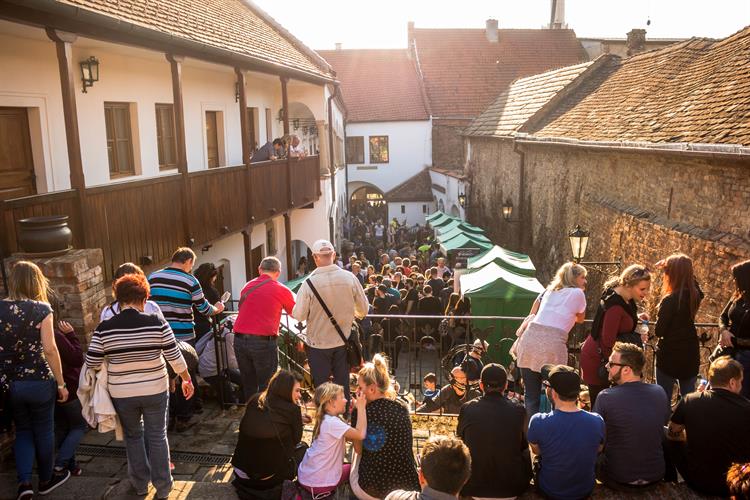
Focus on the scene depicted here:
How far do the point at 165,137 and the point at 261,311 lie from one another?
7.89 metres

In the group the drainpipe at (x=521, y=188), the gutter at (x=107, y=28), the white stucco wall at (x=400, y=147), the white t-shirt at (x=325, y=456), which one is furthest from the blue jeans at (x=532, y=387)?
the white stucco wall at (x=400, y=147)

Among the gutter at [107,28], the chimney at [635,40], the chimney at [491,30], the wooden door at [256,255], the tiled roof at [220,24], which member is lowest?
the wooden door at [256,255]

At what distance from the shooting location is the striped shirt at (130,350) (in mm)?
4566

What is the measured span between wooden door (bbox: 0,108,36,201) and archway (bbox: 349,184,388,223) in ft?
104

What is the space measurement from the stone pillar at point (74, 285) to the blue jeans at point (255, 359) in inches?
57.5

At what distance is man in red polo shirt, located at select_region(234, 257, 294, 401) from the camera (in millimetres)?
6367

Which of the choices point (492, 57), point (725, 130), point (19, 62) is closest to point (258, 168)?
point (19, 62)

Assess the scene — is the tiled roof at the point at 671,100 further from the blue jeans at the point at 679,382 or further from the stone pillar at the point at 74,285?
the stone pillar at the point at 74,285

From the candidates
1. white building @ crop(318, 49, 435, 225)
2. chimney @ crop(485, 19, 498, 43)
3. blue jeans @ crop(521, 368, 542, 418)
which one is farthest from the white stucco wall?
blue jeans @ crop(521, 368, 542, 418)

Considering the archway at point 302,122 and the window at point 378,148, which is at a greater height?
the archway at point 302,122

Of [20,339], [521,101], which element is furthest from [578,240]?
[521,101]

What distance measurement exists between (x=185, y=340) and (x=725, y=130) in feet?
26.3

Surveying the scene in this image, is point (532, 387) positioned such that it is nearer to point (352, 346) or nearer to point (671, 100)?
point (352, 346)

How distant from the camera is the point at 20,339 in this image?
4.64m
